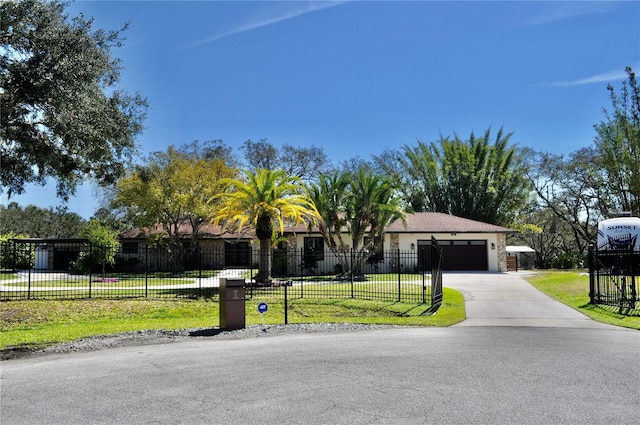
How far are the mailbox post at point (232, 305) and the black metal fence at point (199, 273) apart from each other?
6.54 m

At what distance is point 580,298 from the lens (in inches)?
780

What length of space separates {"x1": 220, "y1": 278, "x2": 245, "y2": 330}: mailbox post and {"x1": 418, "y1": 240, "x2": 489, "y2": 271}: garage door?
27214mm

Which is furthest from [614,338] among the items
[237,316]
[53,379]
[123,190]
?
[123,190]

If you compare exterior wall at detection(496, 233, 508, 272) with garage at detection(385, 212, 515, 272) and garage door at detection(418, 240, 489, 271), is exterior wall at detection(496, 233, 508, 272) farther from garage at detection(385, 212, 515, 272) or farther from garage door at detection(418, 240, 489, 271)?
garage door at detection(418, 240, 489, 271)

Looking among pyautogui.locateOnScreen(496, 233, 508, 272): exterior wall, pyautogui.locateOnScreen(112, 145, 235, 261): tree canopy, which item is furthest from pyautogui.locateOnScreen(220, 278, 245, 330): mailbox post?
pyautogui.locateOnScreen(496, 233, 508, 272): exterior wall

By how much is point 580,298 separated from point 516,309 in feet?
14.8

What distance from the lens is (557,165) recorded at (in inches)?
2061

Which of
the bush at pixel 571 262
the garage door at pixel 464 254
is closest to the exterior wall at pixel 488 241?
the garage door at pixel 464 254

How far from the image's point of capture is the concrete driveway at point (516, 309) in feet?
46.0

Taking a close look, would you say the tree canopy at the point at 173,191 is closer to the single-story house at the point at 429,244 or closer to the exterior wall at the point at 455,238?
the single-story house at the point at 429,244

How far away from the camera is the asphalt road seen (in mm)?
6117

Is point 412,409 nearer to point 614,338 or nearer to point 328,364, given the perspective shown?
point 328,364

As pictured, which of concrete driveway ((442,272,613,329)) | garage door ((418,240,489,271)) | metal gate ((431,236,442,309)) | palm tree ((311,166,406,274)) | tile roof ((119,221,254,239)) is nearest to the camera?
concrete driveway ((442,272,613,329))

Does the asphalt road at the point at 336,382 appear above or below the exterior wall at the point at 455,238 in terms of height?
below
